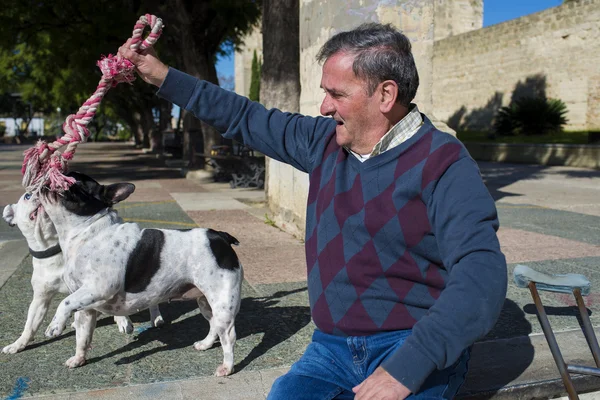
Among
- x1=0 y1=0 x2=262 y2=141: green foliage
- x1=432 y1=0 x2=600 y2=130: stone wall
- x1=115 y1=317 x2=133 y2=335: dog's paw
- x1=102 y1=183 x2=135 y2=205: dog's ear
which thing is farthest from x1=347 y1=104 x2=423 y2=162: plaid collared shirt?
x1=432 y1=0 x2=600 y2=130: stone wall

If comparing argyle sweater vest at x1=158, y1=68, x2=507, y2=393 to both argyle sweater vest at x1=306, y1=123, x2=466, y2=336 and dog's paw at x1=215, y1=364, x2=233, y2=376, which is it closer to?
argyle sweater vest at x1=306, y1=123, x2=466, y2=336

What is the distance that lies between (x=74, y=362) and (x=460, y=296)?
256 cm

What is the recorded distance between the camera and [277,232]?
834 centimetres

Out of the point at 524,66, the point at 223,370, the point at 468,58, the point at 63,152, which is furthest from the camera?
the point at 468,58

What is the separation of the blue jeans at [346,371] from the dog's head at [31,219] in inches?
79.1

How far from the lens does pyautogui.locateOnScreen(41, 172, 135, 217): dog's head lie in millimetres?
3381

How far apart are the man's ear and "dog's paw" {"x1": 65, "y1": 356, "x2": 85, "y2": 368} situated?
239 centimetres

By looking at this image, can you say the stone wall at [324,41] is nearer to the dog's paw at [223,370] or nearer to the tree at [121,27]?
the dog's paw at [223,370]

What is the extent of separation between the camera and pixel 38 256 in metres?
3.84

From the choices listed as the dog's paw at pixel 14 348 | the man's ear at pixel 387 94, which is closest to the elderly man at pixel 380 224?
the man's ear at pixel 387 94

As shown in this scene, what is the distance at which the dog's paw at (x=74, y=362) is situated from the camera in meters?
3.60

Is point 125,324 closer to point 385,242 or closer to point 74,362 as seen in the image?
point 74,362

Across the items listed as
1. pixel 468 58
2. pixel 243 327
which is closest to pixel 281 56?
pixel 243 327

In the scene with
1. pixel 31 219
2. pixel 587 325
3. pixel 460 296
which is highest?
pixel 460 296
